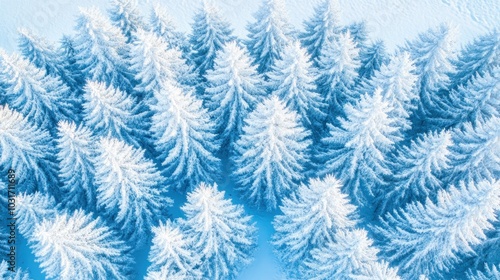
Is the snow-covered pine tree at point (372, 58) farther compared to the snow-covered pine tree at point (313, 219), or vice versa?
the snow-covered pine tree at point (372, 58)

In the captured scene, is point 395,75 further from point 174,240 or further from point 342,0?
point 342,0

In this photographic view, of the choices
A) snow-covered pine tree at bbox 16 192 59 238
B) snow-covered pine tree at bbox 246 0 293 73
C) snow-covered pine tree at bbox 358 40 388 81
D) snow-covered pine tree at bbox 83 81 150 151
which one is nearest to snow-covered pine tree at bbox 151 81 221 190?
snow-covered pine tree at bbox 83 81 150 151

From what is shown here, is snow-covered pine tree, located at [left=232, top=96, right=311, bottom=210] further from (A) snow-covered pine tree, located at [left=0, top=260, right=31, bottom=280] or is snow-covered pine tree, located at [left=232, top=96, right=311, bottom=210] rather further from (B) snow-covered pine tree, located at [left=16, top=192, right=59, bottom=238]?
(A) snow-covered pine tree, located at [left=0, top=260, right=31, bottom=280]

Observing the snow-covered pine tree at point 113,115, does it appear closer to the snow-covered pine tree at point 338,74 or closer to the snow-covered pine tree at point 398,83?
the snow-covered pine tree at point 338,74

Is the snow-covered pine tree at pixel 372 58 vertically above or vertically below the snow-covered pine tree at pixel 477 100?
above

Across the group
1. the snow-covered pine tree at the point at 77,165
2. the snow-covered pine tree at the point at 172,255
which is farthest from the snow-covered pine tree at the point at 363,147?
the snow-covered pine tree at the point at 77,165

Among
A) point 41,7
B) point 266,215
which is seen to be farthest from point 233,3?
point 266,215

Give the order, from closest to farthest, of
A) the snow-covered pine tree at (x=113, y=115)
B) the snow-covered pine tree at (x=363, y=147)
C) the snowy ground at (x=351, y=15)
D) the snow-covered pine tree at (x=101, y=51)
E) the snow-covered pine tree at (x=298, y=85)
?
the snow-covered pine tree at (x=363, y=147)
the snow-covered pine tree at (x=113, y=115)
the snow-covered pine tree at (x=298, y=85)
the snow-covered pine tree at (x=101, y=51)
the snowy ground at (x=351, y=15)
